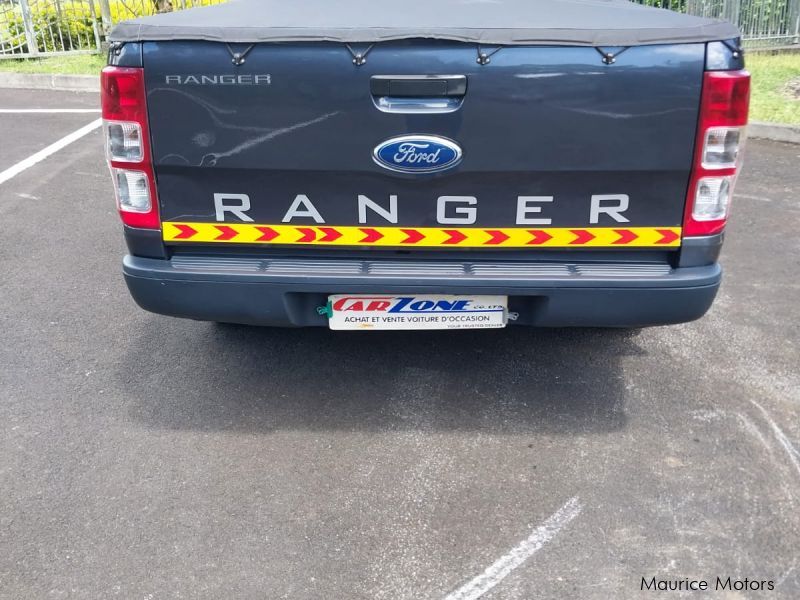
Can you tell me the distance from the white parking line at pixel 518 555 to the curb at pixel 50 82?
34.7ft

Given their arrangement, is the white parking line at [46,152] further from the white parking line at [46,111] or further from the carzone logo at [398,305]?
the carzone logo at [398,305]

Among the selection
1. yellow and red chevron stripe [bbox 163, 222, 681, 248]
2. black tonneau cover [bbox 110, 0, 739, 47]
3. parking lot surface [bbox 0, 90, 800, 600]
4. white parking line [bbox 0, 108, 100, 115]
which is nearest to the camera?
parking lot surface [bbox 0, 90, 800, 600]

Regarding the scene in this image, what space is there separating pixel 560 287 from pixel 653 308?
0.38 metres

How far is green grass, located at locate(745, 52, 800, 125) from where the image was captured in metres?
9.00

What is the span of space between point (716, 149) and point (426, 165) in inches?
41.6

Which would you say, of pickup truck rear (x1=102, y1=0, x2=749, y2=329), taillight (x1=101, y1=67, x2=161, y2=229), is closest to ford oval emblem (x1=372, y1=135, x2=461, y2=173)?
pickup truck rear (x1=102, y1=0, x2=749, y2=329)

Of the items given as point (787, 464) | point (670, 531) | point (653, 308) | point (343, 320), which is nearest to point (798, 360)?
point (787, 464)

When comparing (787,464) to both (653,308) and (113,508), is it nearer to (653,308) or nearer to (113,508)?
(653,308)

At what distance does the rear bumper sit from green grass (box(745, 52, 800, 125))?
6438 millimetres

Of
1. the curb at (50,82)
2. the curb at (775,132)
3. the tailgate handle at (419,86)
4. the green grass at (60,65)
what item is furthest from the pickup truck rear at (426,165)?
the green grass at (60,65)

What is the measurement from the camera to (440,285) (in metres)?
3.17

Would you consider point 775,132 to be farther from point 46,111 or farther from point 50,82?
point 50,82

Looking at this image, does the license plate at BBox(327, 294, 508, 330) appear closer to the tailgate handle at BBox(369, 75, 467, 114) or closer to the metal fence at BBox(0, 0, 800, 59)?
the tailgate handle at BBox(369, 75, 467, 114)

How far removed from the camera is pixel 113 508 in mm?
3045
